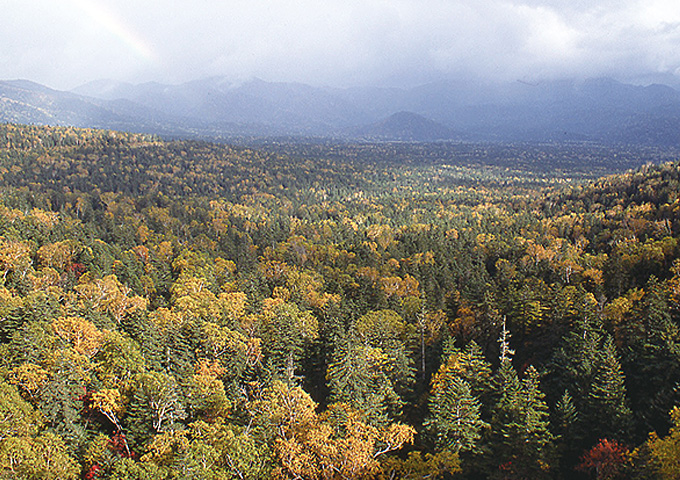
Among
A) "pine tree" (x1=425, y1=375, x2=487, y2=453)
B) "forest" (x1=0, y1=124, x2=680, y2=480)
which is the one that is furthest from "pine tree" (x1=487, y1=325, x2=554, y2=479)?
"pine tree" (x1=425, y1=375, x2=487, y2=453)

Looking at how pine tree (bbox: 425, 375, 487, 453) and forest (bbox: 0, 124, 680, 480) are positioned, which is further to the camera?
pine tree (bbox: 425, 375, 487, 453)

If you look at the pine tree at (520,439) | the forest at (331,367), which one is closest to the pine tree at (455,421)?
the forest at (331,367)

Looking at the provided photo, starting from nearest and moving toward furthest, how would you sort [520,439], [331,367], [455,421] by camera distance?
[520,439] < [455,421] < [331,367]

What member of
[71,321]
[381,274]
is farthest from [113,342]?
[381,274]

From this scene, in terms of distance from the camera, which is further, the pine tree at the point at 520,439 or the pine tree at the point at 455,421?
the pine tree at the point at 455,421

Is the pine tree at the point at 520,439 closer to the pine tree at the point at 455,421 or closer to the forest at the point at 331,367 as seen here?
the forest at the point at 331,367

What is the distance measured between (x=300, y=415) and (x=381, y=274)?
2377 inches

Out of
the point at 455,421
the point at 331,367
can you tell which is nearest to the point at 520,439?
the point at 455,421

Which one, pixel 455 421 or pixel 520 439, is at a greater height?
pixel 455 421

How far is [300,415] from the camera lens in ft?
99.6

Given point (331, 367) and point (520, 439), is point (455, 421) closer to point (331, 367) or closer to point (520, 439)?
point (520, 439)

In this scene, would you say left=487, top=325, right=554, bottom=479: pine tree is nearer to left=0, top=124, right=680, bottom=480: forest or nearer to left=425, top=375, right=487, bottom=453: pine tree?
left=0, top=124, right=680, bottom=480: forest

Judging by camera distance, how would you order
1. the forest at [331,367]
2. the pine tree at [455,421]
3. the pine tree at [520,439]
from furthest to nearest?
the pine tree at [455,421]
the pine tree at [520,439]
the forest at [331,367]

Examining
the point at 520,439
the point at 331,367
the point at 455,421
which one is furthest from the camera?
the point at 331,367
